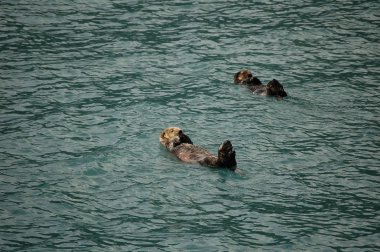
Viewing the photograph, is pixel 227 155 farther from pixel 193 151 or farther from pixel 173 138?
pixel 173 138

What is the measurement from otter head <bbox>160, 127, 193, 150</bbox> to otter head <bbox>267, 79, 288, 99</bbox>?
142 inches

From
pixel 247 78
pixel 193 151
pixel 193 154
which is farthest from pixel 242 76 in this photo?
pixel 193 154

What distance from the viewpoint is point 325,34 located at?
21766 millimetres

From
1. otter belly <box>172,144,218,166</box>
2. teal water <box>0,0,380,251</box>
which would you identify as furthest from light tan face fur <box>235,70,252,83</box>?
otter belly <box>172,144,218,166</box>

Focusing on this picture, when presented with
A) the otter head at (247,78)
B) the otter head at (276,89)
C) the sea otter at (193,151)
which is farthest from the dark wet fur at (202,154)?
the otter head at (247,78)

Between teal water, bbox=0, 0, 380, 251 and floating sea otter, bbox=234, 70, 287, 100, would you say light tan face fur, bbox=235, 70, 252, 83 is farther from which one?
teal water, bbox=0, 0, 380, 251

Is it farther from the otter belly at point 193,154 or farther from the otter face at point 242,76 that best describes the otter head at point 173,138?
the otter face at point 242,76

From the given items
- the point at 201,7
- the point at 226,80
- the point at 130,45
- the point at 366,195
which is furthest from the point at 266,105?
the point at 201,7

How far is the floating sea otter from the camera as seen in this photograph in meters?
16.8

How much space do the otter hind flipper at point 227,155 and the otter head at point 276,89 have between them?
4515mm

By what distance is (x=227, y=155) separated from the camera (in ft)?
41.2

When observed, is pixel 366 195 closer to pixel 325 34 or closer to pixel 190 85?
pixel 190 85

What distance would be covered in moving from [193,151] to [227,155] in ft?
4.52

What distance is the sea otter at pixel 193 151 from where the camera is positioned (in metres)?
12.6
